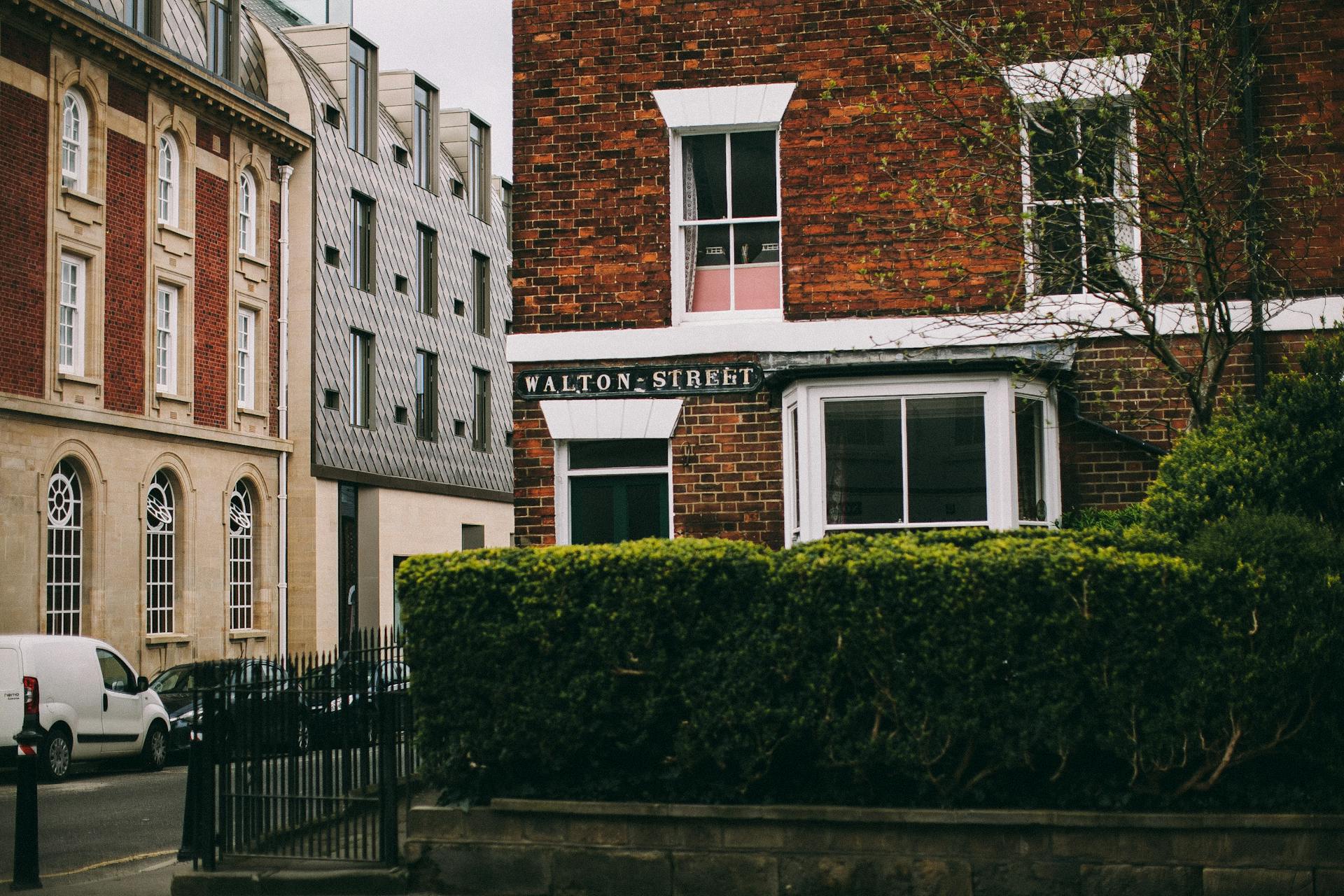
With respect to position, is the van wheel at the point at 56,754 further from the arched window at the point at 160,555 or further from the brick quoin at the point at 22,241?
the arched window at the point at 160,555

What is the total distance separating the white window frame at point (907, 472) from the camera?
12.6 metres

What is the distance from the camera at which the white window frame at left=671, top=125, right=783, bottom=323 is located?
14.0 m

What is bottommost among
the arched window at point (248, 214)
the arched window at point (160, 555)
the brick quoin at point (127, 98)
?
the arched window at point (160, 555)

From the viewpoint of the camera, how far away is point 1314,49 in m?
13.2

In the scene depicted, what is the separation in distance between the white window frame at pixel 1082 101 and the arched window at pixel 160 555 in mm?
21199

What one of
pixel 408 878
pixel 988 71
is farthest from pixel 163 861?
pixel 988 71

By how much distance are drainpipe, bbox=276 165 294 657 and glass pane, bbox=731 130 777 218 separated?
22039 millimetres

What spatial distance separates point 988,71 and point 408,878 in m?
7.41

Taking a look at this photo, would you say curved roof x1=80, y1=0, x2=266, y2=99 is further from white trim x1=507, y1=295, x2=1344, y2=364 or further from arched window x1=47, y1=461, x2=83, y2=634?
white trim x1=507, y1=295, x2=1344, y2=364

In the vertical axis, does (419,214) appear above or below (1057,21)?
above

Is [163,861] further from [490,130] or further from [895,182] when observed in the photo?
[490,130]

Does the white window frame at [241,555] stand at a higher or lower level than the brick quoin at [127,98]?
lower

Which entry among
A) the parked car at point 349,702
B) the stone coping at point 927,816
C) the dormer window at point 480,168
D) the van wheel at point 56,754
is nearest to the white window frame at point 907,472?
the stone coping at point 927,816

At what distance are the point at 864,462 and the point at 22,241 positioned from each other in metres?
18.7
